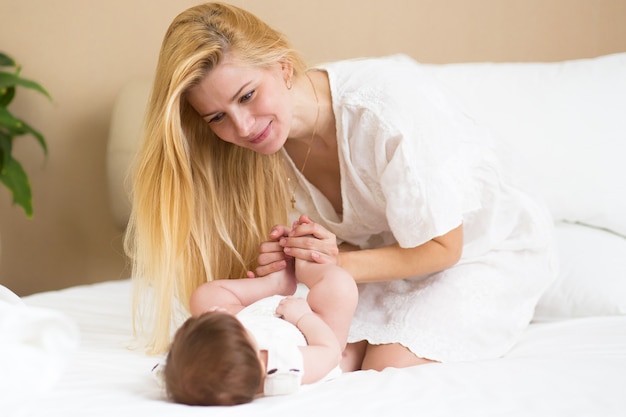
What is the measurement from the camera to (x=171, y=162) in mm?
1553

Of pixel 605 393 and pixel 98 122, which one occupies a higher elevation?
pixel 605 393

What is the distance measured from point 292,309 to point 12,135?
1.84 metres

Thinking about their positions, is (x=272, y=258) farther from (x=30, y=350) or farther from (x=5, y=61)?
(x=5, y=61)

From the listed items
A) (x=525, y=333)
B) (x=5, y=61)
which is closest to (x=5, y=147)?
(x=5, y=61)

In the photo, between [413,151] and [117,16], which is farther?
[117,16]

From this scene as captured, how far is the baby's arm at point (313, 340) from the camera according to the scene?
119 cm

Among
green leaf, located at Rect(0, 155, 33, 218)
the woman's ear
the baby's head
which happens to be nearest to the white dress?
the woman's ear

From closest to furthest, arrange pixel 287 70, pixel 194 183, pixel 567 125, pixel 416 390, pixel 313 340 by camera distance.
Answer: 1. pixel 416 390
2. pixel 313 340
3. pixel 287 70
4. pixel 194 183
5. pixel 567 125

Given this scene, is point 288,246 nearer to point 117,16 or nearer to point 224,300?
point 224,300

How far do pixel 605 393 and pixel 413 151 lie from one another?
0.57 metres

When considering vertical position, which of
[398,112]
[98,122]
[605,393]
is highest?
[398,112]

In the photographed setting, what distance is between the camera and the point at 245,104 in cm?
149

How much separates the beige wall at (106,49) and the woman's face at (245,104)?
1.24 metres

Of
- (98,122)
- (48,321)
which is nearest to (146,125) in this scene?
(48,321)
